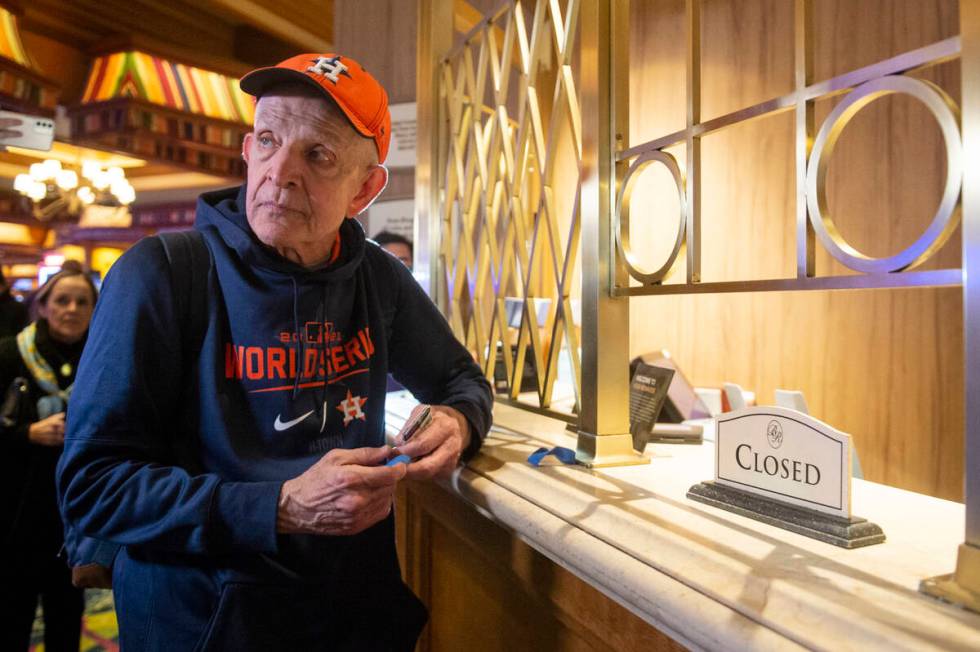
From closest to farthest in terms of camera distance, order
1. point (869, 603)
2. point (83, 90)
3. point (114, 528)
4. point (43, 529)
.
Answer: point (869, 603) < point (114, 528) < point (43, 529) < point (83, 90)

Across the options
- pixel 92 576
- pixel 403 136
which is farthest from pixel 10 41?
pixel 92 576

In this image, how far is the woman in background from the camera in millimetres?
2277

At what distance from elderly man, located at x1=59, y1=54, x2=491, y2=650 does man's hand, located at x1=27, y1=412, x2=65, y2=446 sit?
149 cm

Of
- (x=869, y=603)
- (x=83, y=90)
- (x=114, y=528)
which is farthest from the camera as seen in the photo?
(x=83, y=90)

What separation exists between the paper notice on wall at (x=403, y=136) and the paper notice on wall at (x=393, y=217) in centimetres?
19

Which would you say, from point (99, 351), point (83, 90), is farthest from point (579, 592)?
point (83, 90)

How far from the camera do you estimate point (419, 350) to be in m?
1.38

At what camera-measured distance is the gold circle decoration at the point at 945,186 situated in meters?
0.60

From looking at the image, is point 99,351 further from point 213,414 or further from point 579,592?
point 579,592

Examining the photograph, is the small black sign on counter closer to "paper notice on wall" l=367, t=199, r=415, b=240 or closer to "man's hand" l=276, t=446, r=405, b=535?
"man's hand" l=276, t=446, r=405, b=535

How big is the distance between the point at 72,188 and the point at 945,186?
8113 mm

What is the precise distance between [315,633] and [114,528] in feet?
1.15

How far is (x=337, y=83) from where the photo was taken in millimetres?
1064

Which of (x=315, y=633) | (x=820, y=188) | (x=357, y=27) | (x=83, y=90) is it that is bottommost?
(x=315, y=633)
